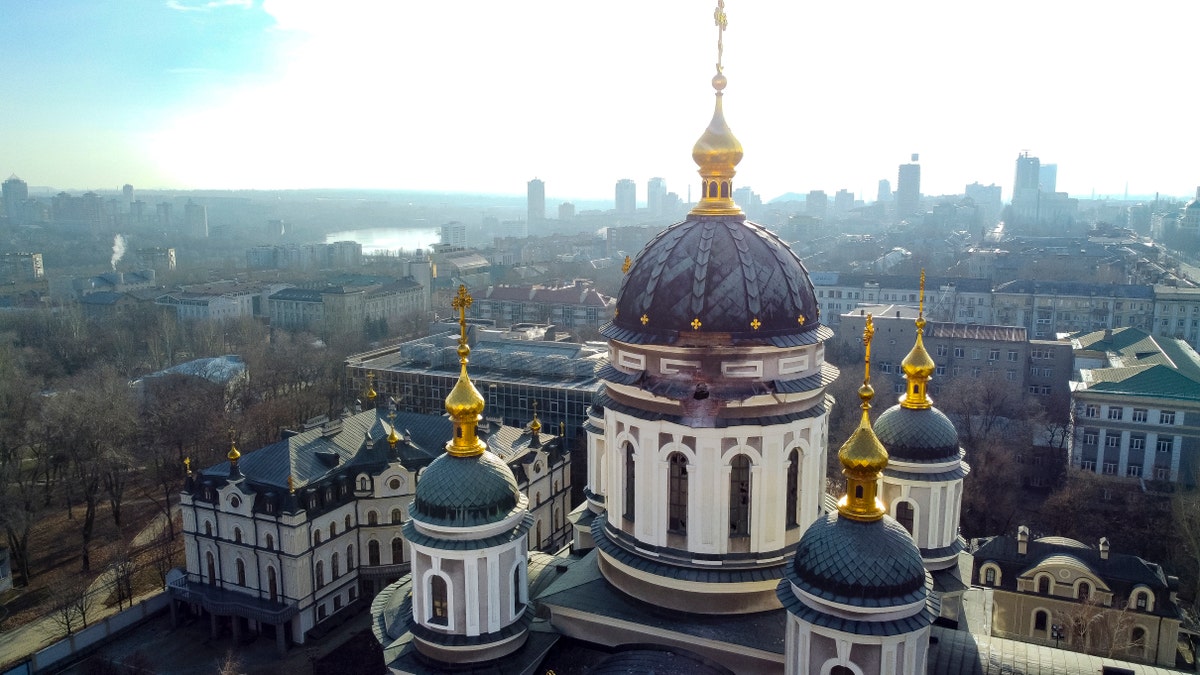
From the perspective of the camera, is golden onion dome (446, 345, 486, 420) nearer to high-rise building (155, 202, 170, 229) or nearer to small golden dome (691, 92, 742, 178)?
small golden dome (691, 92, 742, 178)

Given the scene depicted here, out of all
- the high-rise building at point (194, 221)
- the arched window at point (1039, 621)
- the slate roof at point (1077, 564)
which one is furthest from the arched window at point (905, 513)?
the high-rise building at point (194, 221)

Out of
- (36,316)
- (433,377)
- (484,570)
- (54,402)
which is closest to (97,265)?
(36,316)

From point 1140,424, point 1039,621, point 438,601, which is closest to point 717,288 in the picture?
point 438,601

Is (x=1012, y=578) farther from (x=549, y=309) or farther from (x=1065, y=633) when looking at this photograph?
(x=549, y=309)

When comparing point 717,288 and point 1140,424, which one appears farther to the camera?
point 1140,424

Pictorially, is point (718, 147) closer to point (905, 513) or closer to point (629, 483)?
point (629, 483)

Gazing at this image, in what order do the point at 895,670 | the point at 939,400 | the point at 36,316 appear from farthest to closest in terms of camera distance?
the point at 36,316 → the point at 939,400 → the point at 895,670

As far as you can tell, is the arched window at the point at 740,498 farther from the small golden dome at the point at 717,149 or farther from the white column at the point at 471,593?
the small golden dome at the point at 717,149
